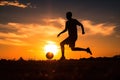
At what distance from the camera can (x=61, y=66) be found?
599 inches

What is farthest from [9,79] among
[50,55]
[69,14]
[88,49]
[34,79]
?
[50,55]

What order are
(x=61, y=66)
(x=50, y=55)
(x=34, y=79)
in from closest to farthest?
(x=34, y=79), (x=61, y=66), (x=50, y=55)

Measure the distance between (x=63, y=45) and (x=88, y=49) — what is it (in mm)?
2273

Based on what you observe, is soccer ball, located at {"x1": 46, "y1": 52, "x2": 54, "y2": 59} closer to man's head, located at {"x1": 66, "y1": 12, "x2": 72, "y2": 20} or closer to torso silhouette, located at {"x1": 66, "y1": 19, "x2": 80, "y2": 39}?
torso silhouette, located at {"x1": 66, "y1": 19, "x2": 80, "y2": 39}

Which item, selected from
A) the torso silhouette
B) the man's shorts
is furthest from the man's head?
the man's shorts

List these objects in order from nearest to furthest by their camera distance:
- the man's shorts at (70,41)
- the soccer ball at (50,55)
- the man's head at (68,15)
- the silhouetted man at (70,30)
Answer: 1. the man's head at (68,15)
2. the silhouetted man at (70,30)
3. the man's shorts at (70,41)
4. the soccer ball at (50,55)

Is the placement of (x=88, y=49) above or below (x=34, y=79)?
above

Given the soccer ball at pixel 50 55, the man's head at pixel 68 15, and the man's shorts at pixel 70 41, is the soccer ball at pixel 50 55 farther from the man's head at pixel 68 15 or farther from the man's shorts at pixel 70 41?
the man's head at pixel 68 15

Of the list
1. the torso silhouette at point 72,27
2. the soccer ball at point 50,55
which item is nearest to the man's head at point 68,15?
the torso silhouette at point 72,27

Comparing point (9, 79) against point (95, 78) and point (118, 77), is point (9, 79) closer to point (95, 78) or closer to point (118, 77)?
point (95, 78)

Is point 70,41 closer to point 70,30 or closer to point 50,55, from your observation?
point 70,30

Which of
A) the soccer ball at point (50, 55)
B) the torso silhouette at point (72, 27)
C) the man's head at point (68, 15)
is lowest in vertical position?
the soccer ball at point (50, 55)

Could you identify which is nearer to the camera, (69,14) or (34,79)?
(34,79)

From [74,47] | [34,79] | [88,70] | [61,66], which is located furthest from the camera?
[74,47]
